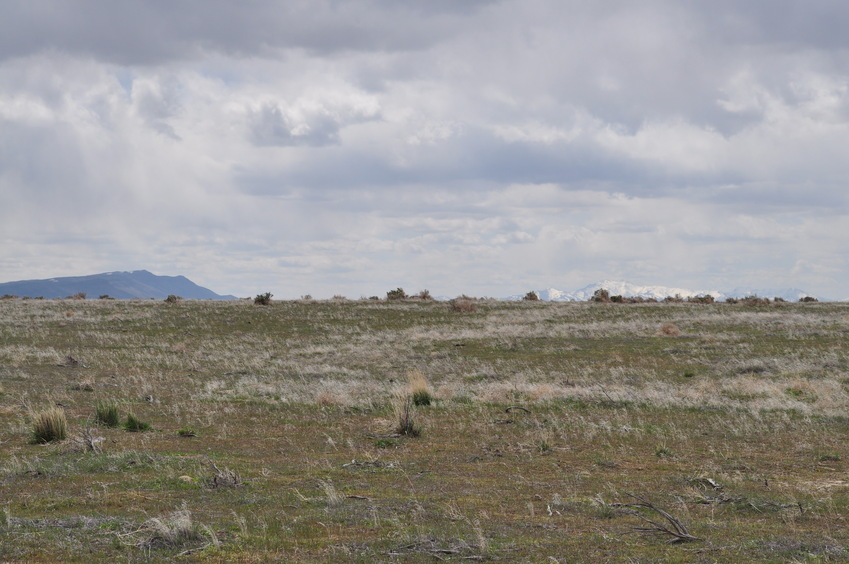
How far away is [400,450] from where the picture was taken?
15.8 m

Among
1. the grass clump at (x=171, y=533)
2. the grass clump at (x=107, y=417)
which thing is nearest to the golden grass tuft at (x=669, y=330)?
the grass clump at (x=107, y=417)

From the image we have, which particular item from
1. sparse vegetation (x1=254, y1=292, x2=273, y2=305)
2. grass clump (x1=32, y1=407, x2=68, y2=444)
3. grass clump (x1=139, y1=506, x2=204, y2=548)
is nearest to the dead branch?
grass clump (x1=139, y1=506, x2=204, y2=548)

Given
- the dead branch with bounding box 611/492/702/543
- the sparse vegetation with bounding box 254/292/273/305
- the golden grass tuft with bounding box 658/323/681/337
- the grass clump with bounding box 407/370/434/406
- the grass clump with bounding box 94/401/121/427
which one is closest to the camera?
the dead branch with bounding box 611/492/702/543

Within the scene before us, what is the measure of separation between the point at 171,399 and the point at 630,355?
21318mm

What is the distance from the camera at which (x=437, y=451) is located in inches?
617

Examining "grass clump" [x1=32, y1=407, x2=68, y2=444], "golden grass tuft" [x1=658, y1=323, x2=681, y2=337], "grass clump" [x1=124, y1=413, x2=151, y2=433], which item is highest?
"golden grass tuft" [x1=658, y1=323, x2=681, y2=337]

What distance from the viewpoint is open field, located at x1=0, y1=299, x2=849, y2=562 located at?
8.73 m

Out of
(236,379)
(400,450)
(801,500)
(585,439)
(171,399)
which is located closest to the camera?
(801,500)

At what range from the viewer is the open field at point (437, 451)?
8.73m

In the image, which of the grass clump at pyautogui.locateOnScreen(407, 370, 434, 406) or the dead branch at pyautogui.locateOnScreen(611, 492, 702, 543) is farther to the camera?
the grass clump at pyautogui.locateOnScreen(407, 370, 434, 406)

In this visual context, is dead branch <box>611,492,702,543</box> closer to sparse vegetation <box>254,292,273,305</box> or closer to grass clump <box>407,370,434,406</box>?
grass clump <box>407,370,434,406</box>

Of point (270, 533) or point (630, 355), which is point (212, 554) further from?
point (630, 355)

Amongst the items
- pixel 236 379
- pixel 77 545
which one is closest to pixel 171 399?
pixel 236 379

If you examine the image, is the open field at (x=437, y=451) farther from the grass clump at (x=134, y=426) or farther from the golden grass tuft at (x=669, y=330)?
the golden grass tuft at (x=669, y=330)
